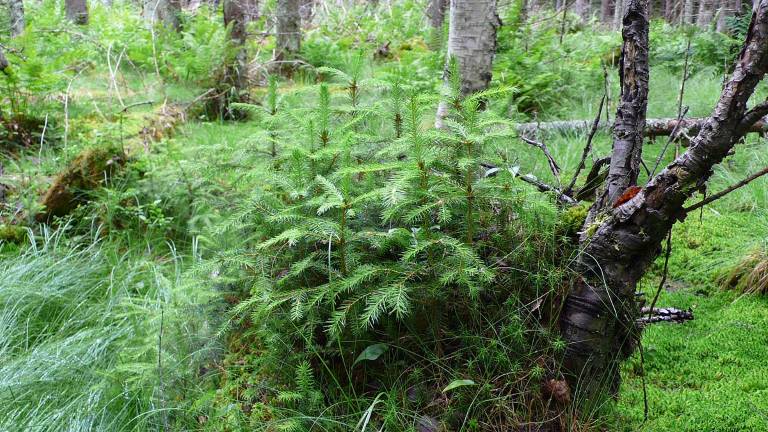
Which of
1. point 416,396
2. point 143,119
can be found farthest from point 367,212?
point 143,119

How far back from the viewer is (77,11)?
1289cm

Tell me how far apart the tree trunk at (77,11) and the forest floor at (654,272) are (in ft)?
25.1

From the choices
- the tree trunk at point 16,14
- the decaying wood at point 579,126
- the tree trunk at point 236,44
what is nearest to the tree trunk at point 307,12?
the tree trunk at point 236,44

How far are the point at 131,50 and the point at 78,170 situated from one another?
4.54 meters

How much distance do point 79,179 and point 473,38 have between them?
134 inches

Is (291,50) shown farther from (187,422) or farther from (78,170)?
(187,422)

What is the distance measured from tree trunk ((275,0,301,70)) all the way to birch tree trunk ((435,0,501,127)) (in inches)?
215

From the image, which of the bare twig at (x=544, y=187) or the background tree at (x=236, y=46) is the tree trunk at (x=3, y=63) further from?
the bare twig at (x=544, y=187)

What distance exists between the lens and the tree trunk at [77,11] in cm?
1281

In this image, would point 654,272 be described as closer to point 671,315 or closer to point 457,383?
point 671,315

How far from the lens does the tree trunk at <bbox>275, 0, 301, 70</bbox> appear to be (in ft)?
30.8

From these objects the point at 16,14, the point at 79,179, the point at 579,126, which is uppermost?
the point at 16,14

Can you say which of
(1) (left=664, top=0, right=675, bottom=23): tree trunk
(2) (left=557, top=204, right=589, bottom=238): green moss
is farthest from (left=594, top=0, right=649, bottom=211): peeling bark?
(1) (left=664, top=0, right=675, bottom=23): tree trunk

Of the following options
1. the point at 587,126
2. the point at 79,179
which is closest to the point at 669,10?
the point at 587,126
